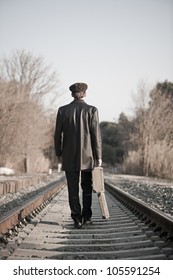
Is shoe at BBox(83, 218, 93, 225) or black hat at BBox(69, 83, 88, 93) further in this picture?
shoe at BBox(83, 218, 93, 225)

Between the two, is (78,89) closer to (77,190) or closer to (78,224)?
(77,190)

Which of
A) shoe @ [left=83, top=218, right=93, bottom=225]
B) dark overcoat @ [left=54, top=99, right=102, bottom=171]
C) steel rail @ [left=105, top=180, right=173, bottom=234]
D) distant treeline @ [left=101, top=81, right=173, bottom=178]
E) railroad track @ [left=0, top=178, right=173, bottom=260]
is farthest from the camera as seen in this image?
distant treeline @ [left=101, top=81, right=173, bottom=178]

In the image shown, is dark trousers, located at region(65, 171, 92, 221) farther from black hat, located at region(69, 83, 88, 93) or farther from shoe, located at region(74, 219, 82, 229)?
black hat, located at region(69, 83, 88, 93)

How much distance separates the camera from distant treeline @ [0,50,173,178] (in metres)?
22.6

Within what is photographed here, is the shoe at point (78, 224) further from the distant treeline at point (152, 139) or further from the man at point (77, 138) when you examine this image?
the distant treeline at point (152, 139)

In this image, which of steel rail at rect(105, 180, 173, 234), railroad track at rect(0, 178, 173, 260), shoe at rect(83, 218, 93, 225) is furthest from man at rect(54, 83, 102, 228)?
steel rail at rect(105, 180, 173, 234)

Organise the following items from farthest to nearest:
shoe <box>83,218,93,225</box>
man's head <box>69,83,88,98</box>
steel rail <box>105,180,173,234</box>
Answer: shoe <box>83,218,93,225</box>, man's head <box>69,83,88,98</box>, steel rail <box>105,180,173,234</box>

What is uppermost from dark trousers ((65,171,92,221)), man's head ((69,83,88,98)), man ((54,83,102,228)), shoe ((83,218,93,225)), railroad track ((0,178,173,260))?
man's head ((69,83,88,98))

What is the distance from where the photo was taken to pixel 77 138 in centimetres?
528

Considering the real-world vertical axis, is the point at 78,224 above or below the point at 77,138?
below

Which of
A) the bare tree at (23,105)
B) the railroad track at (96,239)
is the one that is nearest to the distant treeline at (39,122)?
the bare tree at (23,105)

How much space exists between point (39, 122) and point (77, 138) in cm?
2156

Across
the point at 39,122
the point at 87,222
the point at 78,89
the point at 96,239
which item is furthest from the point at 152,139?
the point at 96,239

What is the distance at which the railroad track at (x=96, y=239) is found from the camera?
12.7 feet
